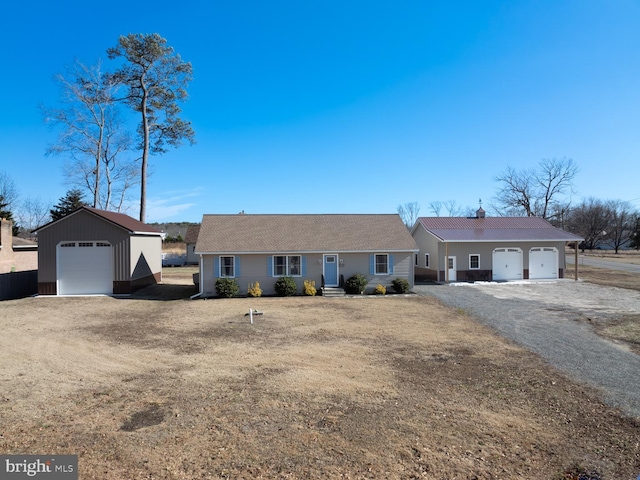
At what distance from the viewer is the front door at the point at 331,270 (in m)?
21.5

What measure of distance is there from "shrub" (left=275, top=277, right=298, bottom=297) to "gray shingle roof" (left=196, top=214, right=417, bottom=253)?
159cm

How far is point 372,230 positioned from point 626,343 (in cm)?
1419

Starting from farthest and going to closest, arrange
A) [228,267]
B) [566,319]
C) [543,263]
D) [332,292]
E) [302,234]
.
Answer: [543,263] → [302,234] → [332,292] → [228,267] → [566,319]

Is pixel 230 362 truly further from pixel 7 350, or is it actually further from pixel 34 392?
pixel 7 350

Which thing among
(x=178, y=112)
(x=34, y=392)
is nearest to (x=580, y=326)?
(x=34, y=392)

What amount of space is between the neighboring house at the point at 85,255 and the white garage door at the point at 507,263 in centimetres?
2324

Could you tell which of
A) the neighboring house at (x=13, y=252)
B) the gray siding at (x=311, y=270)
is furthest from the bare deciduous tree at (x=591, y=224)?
the neighboring house at (x=13, y=252)

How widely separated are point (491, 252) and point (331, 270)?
40.9 feet

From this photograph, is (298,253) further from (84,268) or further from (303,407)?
(303,407)

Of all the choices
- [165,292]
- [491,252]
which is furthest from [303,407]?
[491,252]

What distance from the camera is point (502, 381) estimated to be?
7945mm

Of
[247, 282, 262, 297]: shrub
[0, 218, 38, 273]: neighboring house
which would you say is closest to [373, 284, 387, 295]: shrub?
[247, 282, 262, 297]: shrub

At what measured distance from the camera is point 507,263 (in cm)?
2684

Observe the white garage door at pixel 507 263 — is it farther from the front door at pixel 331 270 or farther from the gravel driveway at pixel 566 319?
the front door at pixel 331 270
